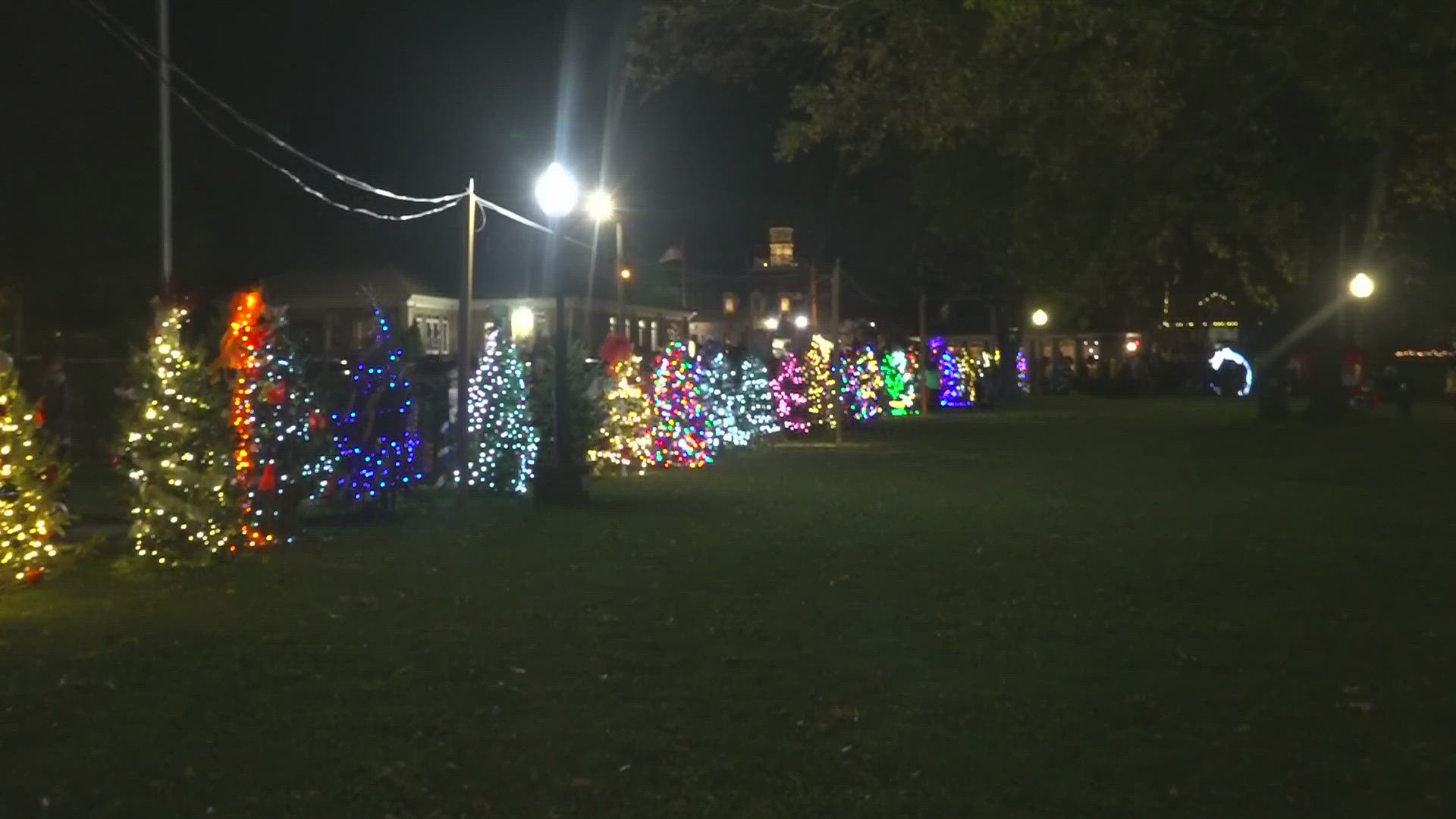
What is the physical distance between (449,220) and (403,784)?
139ft

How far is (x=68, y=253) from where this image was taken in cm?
3075

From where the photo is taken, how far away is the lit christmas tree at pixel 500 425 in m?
21.1

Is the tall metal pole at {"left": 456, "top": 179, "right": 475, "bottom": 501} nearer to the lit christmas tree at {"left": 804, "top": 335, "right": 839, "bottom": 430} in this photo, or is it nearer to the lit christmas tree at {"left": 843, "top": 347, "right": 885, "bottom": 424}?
the lit christmas tree at {"left": 804, "top": 335, "right": 839, "bottom": 430}

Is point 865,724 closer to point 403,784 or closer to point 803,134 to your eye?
point 403,784

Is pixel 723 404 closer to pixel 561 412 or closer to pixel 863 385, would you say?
pixel 561 412

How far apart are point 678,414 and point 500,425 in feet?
19.8

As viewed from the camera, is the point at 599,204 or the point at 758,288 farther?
the point at 758,288

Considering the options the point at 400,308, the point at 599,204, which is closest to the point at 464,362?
the point at 599,204

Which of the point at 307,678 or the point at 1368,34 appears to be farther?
the point at 1368,34

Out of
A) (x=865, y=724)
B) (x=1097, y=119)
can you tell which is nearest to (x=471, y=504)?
(x=1097, y=119)

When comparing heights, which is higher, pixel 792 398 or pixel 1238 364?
pixel 1238 364

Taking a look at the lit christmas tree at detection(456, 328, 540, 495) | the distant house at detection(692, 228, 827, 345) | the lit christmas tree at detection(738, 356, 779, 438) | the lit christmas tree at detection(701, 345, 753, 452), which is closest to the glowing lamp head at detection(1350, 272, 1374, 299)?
the lit christmas tree at detection(738, 356, 779, 438)

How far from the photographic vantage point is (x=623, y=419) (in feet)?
81.0

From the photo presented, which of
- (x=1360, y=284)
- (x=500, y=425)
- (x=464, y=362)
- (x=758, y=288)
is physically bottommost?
(x=500, y=425)
